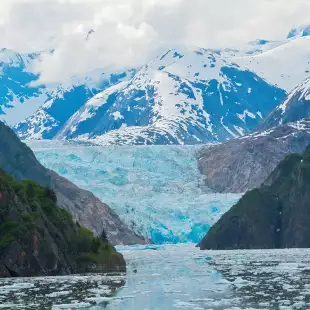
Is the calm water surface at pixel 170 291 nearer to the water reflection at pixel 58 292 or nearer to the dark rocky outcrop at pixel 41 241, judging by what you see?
the water reflection at pixel 58 292

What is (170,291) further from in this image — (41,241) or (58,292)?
(41,241)

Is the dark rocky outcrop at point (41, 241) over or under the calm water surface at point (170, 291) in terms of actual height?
over

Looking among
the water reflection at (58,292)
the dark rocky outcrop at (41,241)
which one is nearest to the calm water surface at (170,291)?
the water reflection at (58,292)

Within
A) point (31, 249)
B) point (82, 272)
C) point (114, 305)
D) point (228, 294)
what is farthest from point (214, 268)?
point (114, 305)

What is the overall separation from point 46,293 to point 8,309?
44.7 ft

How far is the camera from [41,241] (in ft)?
357

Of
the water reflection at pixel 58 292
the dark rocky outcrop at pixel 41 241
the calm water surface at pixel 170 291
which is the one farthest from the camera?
the dark rocky outcrop at pixel 41 241

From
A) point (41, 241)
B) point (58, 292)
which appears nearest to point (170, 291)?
point (58, 292)

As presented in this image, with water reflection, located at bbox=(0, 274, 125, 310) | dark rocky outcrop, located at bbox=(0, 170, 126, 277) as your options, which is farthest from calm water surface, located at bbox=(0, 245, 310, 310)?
dark rocky outcrop, located at bbox=(0, 170, 126, 277)

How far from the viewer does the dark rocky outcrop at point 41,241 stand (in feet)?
345

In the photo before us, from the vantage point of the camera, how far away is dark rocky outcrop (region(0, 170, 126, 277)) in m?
105

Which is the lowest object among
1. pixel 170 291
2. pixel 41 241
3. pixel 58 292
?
pixel 170 291

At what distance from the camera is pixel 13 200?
111375 millimetres

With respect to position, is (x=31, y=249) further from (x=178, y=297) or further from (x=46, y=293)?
(x=178, y=297)
